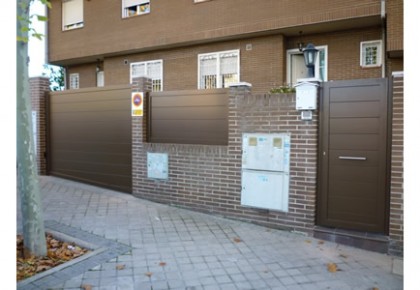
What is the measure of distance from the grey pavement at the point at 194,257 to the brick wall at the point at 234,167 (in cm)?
23

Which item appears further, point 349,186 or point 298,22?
point 298,22

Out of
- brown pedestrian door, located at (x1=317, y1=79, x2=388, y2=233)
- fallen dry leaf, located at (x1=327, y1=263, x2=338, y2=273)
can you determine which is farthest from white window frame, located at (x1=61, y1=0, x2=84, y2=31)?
fallen dry leaf, located at (x1=327, y1=263, x2=338, y2=273)

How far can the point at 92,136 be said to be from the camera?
8.14 m

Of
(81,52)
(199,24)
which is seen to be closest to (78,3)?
(81,52)

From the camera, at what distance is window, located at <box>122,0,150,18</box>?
1367cm

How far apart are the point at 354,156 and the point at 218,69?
8107mm

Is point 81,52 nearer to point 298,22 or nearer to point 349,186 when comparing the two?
point 298,22

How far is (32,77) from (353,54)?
356 inches

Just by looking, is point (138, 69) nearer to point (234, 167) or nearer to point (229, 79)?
point (229, 79)

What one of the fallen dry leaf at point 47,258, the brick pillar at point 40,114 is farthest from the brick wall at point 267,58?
the fallen dry leaf at point 47,258

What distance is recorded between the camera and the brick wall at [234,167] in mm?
5223

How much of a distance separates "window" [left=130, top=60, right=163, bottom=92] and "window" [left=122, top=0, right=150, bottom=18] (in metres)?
1.93

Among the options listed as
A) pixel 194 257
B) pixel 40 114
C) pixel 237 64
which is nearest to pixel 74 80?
pixel 40 114

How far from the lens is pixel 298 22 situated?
10.4 metres
